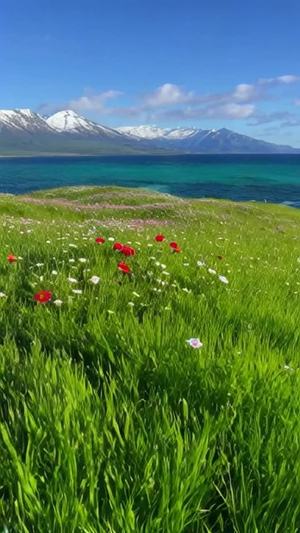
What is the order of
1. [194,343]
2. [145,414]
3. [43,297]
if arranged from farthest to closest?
1. [43,297]
2. [194,343]
3. [145,414]

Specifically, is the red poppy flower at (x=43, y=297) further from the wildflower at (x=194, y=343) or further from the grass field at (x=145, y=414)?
the wildflower at (x=194, y=343)

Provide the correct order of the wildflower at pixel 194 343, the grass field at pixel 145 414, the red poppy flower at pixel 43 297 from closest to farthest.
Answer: the grass field at pixel 145 414 < the wildflower at pixel 194 343 < the red poppy flower at pixel 43 297

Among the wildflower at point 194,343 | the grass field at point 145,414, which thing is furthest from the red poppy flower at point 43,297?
the wildflower at point 194,343

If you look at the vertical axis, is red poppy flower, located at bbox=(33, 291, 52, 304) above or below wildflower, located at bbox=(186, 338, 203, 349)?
below

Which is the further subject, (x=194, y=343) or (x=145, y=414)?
(x=194, y=343)

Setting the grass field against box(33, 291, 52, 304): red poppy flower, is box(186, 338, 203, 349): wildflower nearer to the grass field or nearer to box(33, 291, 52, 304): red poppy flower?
the grass field

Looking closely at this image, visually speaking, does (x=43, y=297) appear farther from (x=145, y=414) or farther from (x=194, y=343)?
(x=145, y=414)

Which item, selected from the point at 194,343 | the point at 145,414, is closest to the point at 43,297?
the point at 194,343

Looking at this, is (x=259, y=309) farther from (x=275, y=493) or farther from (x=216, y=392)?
(x=275, y=493)

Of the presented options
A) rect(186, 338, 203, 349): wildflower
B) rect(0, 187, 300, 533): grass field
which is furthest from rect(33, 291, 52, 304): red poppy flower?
rect(186, 338, 203, 349): wildflower

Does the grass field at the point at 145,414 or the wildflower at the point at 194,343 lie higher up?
the wildflower at the point at 194,343

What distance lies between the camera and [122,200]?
152 feet

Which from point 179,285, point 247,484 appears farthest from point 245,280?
point 247,484

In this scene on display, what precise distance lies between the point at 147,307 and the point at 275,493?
2884mm
